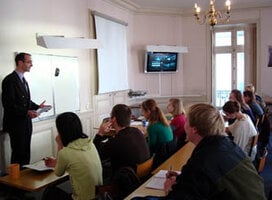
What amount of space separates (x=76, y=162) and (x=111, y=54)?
4.43 m

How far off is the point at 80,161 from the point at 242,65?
698cm

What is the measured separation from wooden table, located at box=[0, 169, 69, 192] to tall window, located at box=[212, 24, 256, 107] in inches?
259

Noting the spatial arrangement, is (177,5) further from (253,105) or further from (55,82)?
(55,82)

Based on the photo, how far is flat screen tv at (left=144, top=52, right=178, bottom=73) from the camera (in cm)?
781

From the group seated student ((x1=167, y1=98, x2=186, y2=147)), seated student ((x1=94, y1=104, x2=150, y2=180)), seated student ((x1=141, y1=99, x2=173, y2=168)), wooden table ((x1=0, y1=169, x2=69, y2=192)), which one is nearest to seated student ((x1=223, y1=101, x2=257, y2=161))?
seated student ((x1=141, y1=99, x2=173, y2=168))

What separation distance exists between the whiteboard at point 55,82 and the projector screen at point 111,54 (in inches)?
32.7

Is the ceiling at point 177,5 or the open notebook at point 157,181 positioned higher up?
the ceiling at point 177,5

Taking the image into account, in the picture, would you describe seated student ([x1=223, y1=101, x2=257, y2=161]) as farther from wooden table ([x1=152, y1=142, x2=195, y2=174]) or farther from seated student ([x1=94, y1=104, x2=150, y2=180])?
seated student ([x1=94, y1=104, x2=150, y2=180])

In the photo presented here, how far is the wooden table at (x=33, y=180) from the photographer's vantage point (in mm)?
2301

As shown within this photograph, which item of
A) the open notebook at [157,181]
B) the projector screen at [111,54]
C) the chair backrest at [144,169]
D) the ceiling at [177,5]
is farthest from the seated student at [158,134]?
the ceiling at [177,5]

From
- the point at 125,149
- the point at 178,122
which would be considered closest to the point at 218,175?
the point at 125,149

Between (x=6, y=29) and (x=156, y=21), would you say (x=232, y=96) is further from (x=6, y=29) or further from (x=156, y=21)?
(x=156, y=21)

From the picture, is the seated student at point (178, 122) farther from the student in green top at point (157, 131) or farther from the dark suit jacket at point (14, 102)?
the dark suit jacket at point (14, 102)

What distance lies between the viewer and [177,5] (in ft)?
25.3
